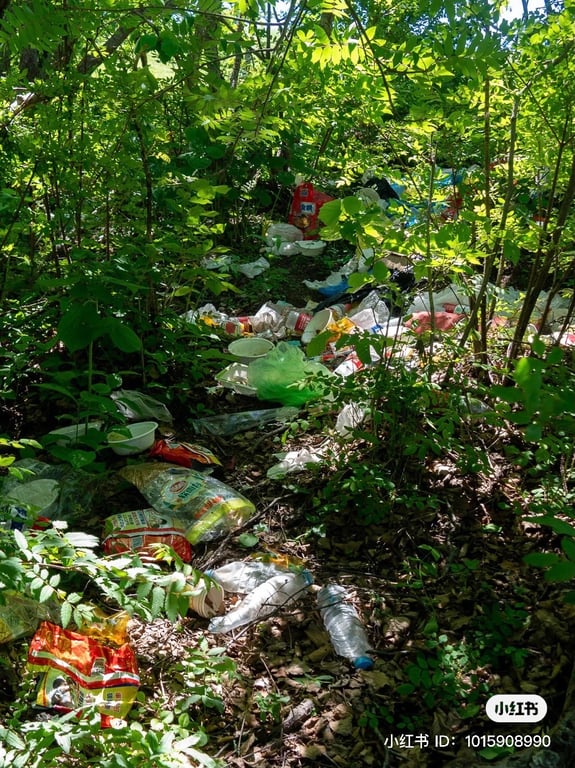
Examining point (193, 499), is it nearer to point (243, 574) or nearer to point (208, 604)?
point (243, 574)

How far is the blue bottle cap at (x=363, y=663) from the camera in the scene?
6.35 feet

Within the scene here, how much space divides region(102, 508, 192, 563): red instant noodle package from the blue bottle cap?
76 centimetres

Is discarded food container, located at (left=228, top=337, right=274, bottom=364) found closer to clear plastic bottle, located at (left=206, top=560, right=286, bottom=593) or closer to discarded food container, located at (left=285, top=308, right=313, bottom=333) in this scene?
discarded food container, located at (left=285, top=308, right=313, bottom=333)

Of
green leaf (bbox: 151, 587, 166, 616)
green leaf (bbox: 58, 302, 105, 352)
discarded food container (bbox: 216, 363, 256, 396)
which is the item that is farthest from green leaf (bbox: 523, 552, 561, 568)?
discarded food container (bbox: 216, 363, 256, 396)

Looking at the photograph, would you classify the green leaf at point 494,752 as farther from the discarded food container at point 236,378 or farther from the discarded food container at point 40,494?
the discarded food container at point 236,378

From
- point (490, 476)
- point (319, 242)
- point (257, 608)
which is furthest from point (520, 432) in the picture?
point (319, 242)

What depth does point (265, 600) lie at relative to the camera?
85.7 inches

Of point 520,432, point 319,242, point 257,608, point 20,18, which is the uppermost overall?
point 20,18

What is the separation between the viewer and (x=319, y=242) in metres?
6.14

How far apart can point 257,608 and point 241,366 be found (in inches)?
71.2

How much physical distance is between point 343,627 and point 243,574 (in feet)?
1.40

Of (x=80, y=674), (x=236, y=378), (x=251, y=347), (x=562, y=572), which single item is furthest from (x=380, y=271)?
(x=251, y=347)

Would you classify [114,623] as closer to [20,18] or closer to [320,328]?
[20,18]

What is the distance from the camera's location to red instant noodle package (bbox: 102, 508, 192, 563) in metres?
2.33
